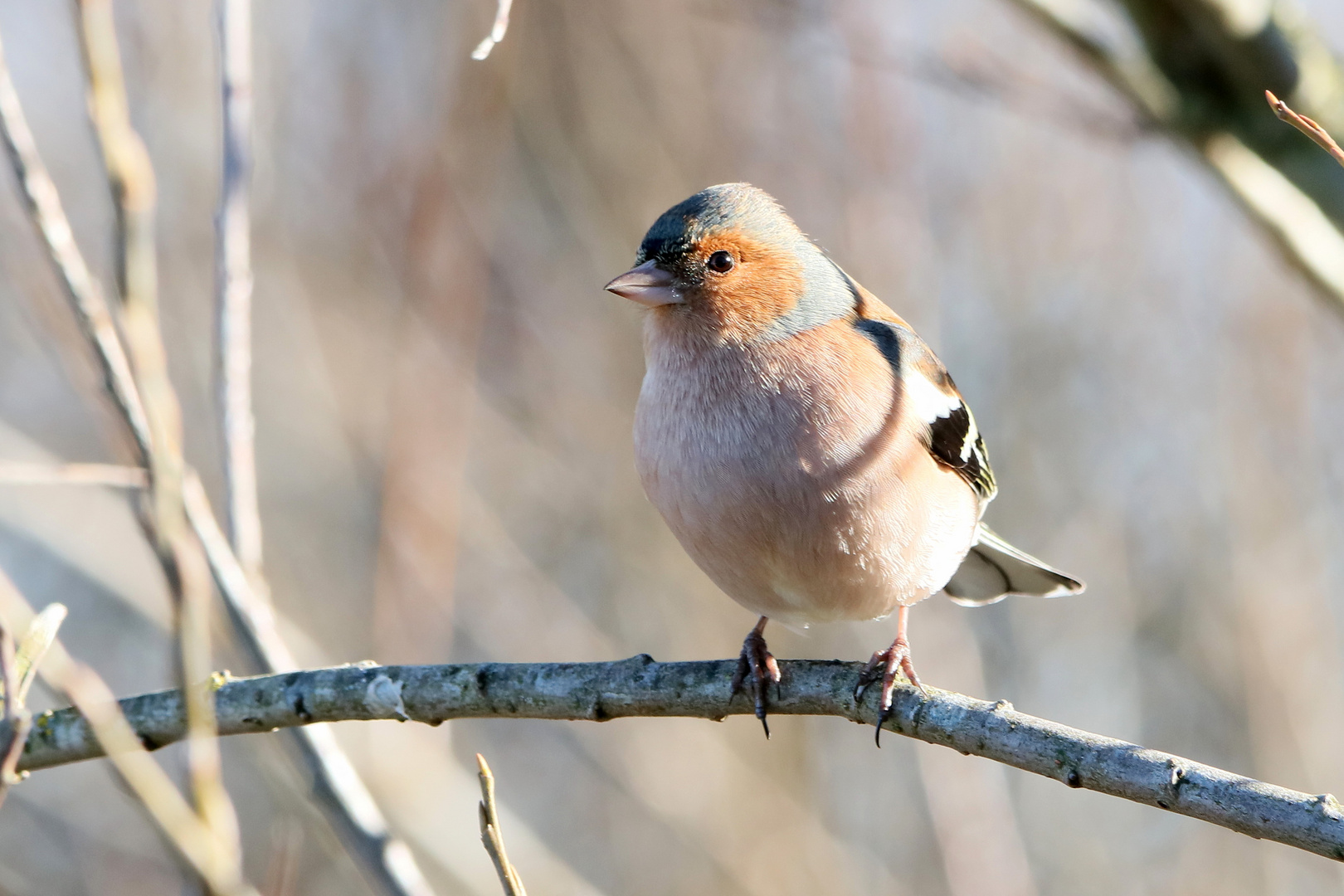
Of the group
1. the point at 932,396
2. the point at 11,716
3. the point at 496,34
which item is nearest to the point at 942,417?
the point at 932,396

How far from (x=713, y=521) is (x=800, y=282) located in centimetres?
88

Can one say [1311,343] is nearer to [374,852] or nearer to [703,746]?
[703,746]

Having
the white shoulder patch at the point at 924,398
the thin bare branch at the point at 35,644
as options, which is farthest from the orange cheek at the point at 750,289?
the thin bare branch at the point at 35,644

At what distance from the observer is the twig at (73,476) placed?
1.99 m

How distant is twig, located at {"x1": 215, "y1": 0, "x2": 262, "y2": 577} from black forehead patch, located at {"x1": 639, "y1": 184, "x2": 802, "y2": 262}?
116 centimetres

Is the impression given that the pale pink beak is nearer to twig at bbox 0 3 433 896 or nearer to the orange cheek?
the orange cheek

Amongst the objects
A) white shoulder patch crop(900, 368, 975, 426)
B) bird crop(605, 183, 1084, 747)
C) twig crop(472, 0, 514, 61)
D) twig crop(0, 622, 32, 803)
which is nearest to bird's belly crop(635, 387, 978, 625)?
bird crop(605, 183, 1084, 747)

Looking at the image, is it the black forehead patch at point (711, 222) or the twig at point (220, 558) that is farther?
the black forehead patch at point (711, 222)

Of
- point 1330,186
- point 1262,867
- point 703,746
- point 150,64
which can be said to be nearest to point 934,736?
point 1330,186

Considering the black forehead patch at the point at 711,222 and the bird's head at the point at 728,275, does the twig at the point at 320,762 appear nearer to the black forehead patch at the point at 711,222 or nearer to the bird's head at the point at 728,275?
the bird's head at the point at 728,275

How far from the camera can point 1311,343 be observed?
21.7 feet

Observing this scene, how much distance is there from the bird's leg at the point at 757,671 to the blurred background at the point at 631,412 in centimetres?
250

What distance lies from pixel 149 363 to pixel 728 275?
180 cm

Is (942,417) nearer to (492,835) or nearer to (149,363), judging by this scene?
(492,835)
